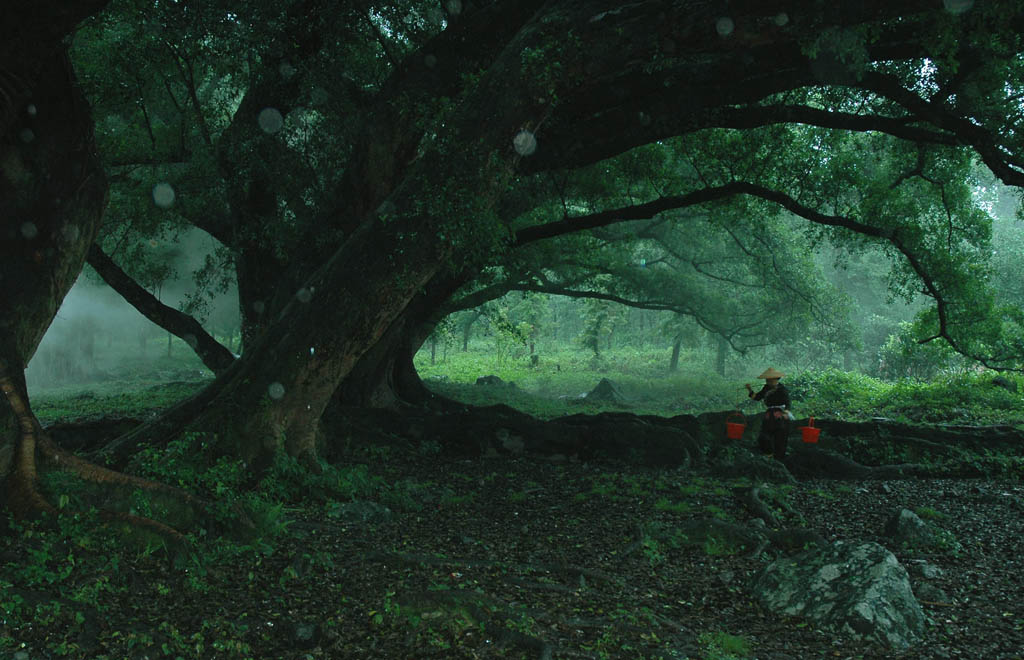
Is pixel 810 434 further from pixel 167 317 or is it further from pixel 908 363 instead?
pixel 908 363

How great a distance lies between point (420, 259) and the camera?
23.5 feet

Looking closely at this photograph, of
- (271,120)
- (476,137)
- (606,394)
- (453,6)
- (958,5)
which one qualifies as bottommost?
(606,394)

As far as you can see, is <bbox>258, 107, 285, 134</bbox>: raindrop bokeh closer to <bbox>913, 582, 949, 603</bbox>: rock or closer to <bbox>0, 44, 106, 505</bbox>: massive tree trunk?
<bbox>0, 44, 106, 505</bbox>: massive tree trunk

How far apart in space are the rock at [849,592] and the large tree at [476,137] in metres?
4.32

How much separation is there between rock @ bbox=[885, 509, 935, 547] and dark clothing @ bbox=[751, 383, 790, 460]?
4084 mm

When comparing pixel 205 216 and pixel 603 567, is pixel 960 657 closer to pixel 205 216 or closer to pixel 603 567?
pixel 603 567

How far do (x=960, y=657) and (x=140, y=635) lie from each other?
5.24m

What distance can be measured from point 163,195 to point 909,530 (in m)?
13.1

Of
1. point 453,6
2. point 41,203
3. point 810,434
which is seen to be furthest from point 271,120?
point 810,434

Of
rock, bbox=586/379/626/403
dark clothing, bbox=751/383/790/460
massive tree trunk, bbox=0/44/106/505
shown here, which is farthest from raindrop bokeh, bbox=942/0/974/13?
rock, bbox=586/379/626/403

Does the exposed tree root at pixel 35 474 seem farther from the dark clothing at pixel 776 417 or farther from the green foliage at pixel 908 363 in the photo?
the green foliage at pixel 908 363

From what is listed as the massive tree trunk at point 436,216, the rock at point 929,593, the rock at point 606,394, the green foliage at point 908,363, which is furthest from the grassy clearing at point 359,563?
the green foliage at point 908,363

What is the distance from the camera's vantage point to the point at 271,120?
10719mm

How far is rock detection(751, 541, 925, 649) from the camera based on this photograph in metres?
4.95
